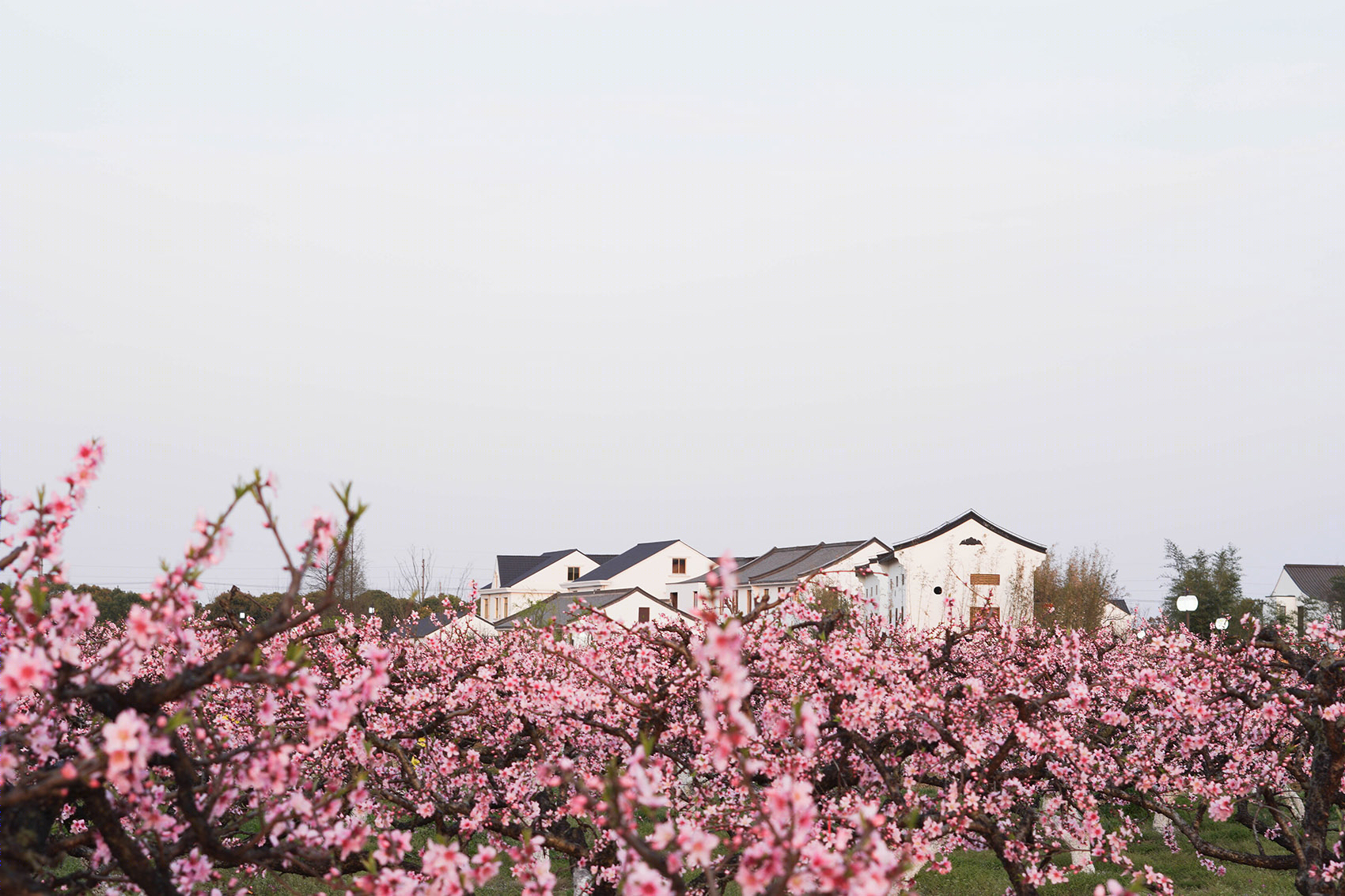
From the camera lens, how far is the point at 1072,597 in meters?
50.3

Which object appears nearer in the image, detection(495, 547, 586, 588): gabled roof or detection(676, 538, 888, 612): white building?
detection(676, 538, 888, 612): white building

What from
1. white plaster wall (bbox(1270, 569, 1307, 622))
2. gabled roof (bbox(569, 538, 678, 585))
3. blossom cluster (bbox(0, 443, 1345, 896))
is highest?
blossom cluster (bbox(0, 443, 1345, 896))

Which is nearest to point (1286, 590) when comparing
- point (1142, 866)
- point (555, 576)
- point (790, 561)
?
point (790, 561)

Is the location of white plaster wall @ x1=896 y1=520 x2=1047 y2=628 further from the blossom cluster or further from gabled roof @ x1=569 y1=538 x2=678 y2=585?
the blossom cluster

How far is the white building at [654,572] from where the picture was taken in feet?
253

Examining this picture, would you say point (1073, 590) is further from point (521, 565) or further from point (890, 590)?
point (521, 565)

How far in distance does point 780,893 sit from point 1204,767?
1506 centimetres

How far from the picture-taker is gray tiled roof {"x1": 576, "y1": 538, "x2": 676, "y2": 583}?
257 ft

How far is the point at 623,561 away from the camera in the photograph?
79688mm

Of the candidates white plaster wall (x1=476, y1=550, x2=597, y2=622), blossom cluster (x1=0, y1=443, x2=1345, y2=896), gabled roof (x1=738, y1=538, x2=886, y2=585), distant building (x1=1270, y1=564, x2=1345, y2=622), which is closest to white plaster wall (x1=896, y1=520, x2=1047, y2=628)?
gabled roof (x1=738, y1=538, x2=886, y2=585)

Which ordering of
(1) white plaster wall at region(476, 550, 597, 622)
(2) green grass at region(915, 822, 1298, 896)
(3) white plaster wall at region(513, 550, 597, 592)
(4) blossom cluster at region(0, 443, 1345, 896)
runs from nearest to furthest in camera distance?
(4) blossom cluster at region(0, 443, 1345, 896), (2) green grass at region(915, 822, 1298, 896), (1) white plaster wall at region(476, 550, 597, 622), (3) white plaster wall at region(513, 550, 597, 592)

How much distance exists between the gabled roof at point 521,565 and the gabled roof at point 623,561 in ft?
11.1

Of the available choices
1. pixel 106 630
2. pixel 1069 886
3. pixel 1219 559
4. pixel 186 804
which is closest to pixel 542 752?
pixel 186 804

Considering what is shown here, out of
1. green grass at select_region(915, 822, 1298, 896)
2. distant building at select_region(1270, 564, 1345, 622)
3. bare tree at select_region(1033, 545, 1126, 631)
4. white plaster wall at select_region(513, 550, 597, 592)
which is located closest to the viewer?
green grass at select_region(915, 822, 1298, 896)
